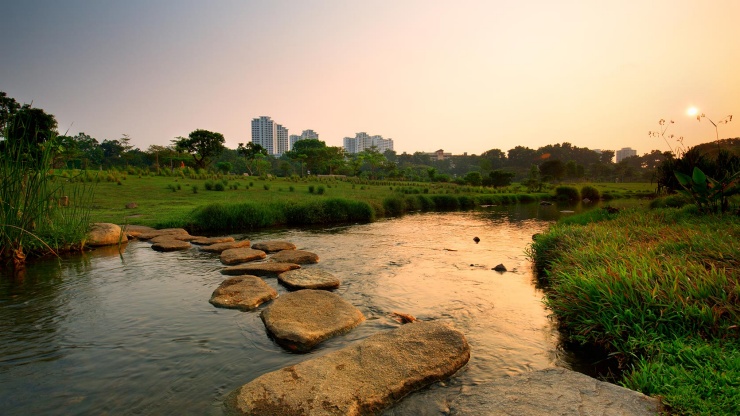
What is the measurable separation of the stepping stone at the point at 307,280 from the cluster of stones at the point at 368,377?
94 cm

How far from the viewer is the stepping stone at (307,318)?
5.31 metres

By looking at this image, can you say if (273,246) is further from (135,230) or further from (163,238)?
(135,230)

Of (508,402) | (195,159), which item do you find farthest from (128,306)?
(195,159)

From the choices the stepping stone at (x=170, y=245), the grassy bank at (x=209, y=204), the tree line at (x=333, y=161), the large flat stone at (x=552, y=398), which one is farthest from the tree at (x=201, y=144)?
the large flat stone at (x=552, y=398)

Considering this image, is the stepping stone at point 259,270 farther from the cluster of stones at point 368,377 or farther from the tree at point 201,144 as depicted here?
the tree at point 201,144

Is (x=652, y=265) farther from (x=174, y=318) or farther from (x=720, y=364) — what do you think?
(x=174, y=318)

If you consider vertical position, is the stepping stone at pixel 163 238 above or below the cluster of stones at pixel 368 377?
above

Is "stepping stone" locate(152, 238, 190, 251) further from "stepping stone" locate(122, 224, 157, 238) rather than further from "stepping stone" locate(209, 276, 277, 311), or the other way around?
"stepping stone" locate(209, 276, 277, 311)

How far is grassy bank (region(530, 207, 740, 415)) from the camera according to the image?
3461mm

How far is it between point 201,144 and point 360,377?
5448cm

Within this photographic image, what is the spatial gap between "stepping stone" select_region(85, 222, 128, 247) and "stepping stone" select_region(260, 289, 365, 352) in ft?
24.8

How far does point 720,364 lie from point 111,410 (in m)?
5.95

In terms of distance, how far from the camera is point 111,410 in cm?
387

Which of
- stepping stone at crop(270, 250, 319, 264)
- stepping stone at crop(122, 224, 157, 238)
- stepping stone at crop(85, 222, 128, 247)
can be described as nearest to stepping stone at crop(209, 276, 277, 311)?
stepping stone at crop(270, 250, 319, 264)
